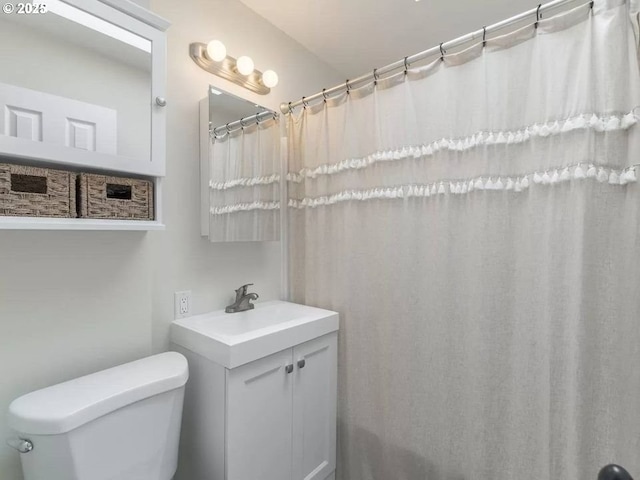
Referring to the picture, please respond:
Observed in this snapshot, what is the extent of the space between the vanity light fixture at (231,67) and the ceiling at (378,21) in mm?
328

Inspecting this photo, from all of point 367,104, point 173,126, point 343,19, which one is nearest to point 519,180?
point 367,104

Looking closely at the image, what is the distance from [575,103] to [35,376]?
79.6 inches

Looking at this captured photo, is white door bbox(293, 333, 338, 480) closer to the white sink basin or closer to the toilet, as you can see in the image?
the white sink basin

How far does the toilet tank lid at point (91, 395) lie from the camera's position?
848 mm

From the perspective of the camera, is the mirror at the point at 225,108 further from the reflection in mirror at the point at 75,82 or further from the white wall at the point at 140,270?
the reflection in mirror at the point at 75,82

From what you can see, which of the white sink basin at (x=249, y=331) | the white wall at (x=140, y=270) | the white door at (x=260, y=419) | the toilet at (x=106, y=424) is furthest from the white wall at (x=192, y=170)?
the white door at (x=260, y=419)

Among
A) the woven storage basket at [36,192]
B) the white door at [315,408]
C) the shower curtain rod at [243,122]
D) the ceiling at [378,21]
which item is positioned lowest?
the white door at [315,408]

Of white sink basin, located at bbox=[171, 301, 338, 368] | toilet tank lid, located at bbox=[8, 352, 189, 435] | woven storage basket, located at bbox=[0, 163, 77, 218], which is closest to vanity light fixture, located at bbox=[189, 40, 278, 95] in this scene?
woven storage basket, located at bbox=[0, 163, 77, 218]

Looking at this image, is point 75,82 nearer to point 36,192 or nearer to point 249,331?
point 36,192

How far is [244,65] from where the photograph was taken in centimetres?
164

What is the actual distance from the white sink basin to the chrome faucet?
0.03 metres

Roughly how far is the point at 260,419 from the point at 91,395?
617 millimetres

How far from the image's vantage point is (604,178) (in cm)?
104

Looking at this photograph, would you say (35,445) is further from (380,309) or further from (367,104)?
(367,104)
